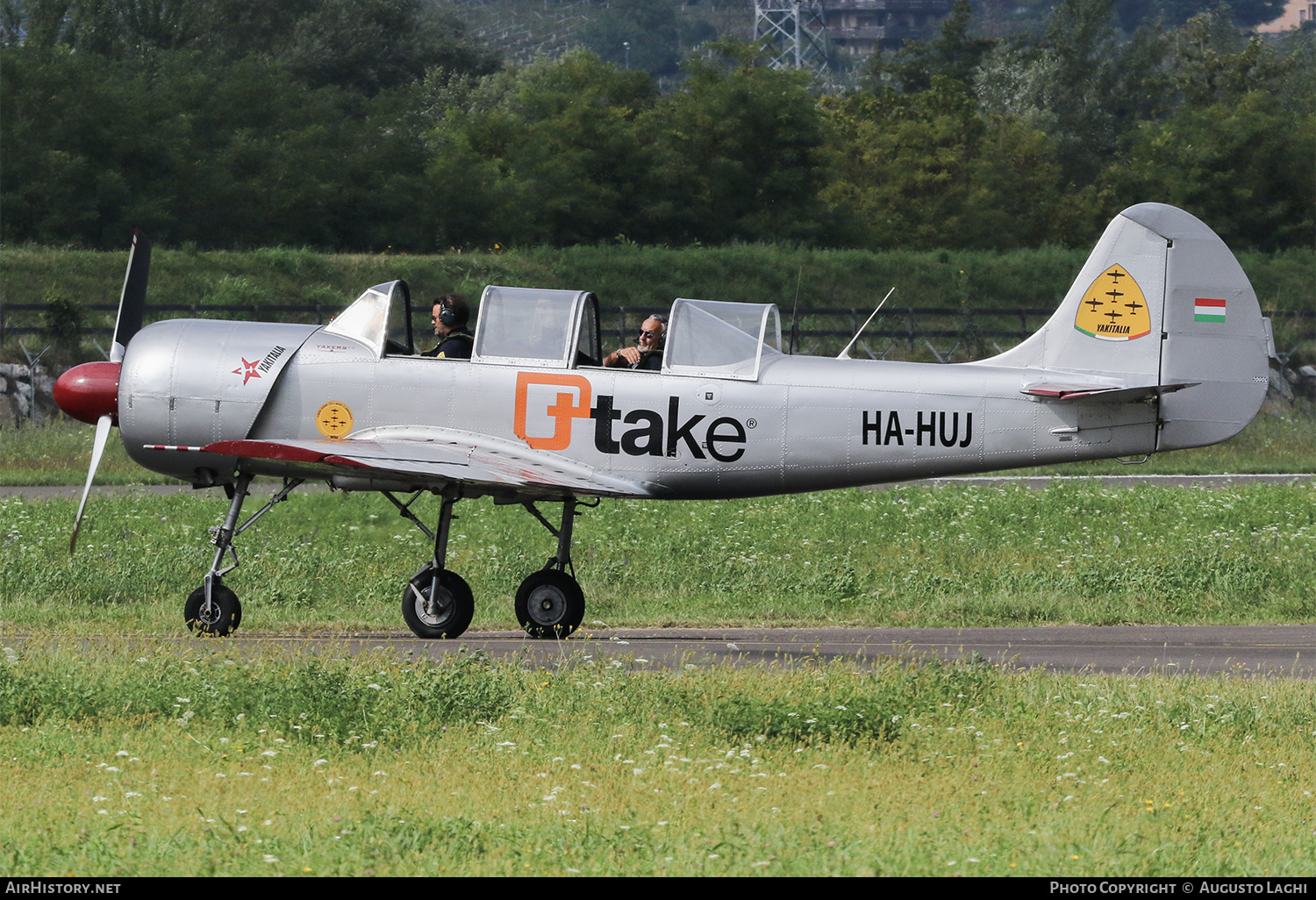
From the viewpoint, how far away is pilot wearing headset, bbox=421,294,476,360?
1352 centimetres

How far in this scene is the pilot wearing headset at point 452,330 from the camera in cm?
1352

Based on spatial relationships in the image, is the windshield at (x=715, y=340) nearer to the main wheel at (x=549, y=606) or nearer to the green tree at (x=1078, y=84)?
the main wheel at (x=549, y=606)

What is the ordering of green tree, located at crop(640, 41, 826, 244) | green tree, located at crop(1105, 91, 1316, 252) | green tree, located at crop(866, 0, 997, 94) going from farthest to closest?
green tree, located at crop(866, 0, 997, 94), green tree, located at crop(1105, 91, 1316, 252), green tree, located at crop(640, 41, 826, 244)

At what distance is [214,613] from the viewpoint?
13.0 meters

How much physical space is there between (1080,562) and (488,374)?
25.1ft

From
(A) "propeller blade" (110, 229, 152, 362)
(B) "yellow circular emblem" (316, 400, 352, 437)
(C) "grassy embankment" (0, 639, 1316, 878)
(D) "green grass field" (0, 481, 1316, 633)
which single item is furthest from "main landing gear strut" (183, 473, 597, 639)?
(A) "propeller blade" (110, 229, 152, 362)

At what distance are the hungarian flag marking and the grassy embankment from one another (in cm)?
389

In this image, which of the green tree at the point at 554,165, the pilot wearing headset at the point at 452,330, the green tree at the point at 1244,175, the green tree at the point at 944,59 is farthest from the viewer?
the green tree at the point at 944,59

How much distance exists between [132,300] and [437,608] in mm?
4583

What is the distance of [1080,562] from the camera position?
17125mm

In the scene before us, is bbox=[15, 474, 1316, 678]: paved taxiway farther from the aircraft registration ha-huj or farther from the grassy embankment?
the grassy embankment

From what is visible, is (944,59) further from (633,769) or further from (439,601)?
(633,769)

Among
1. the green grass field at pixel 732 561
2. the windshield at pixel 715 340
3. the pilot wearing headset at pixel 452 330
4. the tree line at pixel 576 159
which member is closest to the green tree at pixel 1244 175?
the tree line at pixel 576 159

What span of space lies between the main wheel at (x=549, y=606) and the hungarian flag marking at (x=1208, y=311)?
19.6 feet
